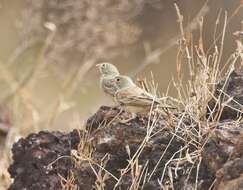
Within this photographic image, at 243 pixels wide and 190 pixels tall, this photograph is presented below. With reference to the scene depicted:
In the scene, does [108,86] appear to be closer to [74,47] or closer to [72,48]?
[74,47]

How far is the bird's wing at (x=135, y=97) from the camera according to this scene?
15.3 feet

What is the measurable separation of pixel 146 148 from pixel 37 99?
554cm

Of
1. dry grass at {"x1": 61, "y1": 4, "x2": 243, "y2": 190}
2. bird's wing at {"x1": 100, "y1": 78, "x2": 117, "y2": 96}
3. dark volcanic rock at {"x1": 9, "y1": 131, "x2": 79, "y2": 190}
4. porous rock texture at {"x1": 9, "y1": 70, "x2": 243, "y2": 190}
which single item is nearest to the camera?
→ porous rock texture at {"x1": 9, "y1": 70, "x2": 243, "y2": 190}

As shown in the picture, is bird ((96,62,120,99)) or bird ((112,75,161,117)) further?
bird ((96,62,120,99))

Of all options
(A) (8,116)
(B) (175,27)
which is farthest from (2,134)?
(B) (175,27)

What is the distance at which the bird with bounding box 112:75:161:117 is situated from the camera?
15.3 ft

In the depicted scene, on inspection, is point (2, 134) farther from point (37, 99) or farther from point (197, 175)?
point (197, 175)

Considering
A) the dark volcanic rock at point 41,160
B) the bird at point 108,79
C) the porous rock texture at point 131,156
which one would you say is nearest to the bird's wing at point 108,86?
the bird at point 108,79

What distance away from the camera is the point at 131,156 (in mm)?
4617

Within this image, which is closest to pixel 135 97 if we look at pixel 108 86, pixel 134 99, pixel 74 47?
pixel 134 99

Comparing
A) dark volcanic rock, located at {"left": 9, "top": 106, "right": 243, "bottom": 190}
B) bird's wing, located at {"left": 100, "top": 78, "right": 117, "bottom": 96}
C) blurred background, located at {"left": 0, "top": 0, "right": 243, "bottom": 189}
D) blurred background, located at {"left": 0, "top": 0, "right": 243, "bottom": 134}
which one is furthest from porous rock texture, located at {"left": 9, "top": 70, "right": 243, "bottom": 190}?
blurred background, located at {"left": 0, "top": 0, "right": 243, "bottom": 134}

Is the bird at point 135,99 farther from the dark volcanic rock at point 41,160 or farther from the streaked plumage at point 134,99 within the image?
the dark volcanic rock at point 41,160

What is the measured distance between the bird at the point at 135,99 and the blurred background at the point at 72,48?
2027 mm

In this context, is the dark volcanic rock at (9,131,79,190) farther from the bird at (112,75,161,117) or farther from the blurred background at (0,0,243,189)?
the blurred background at (0,0,243,189)
